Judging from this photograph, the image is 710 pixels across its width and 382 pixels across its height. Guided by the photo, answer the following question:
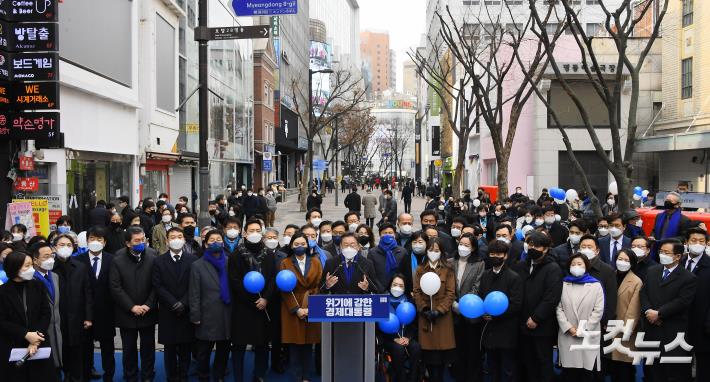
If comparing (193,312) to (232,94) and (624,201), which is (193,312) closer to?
(624,201)

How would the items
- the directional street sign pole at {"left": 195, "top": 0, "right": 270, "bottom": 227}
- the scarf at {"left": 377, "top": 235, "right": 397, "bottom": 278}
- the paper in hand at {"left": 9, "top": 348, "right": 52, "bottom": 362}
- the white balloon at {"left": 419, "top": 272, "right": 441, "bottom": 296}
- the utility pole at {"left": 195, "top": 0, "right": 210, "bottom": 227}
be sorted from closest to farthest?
1. the paper in hand at {"left": 9, "top": 348, "right": 52, "bottom": 362}
2. the white balloon at {"left": 419, "top": 272, "right": 441, "bottom": 296}
3. the scarf at {"left": 377, "top": 235, "right": 397, "bottom": 278}
4. the directional street sign pole at {"left": 195, "top": 0, "right": 270, "bottom": 227}
5. the utility pole at {"left": 195, "top": 0, "right": 210, "bottom": 227}

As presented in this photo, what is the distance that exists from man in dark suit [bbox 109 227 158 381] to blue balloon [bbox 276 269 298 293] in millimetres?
1507

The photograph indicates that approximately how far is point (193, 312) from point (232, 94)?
31.8 m

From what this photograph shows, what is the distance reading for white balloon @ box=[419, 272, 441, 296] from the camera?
290 inches

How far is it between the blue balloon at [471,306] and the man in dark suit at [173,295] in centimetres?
311

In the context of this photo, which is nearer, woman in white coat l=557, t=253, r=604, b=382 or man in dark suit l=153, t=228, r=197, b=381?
woman in white coat l=557, t=253, r=604, b=382

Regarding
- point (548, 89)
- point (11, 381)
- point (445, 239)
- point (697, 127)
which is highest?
point (548, 89)

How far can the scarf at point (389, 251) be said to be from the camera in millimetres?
8547

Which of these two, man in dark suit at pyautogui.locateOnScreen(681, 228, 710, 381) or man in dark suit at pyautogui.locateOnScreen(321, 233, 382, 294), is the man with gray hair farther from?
man in dark suit at pyautogui.locateOnScreen(321, 233, 382, 294)

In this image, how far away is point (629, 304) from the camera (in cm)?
738

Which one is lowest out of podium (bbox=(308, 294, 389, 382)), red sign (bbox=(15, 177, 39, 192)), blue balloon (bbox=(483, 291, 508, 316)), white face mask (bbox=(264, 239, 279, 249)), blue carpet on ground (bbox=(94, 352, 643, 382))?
blue carpet on ground (bbox=(94, 352, 643, 382))

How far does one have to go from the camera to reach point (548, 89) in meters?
33.6

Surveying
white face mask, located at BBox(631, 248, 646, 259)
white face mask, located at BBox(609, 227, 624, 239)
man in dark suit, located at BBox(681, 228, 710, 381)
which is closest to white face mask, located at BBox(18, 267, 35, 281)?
white face mask, located at BBox(631, 248, 646, 259)

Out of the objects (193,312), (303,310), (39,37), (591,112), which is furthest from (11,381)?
(591,112)
